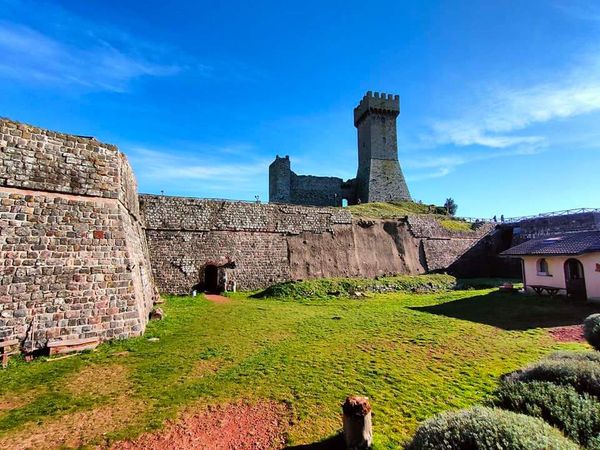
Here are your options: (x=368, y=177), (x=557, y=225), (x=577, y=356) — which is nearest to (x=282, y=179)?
(x=368, y=177)

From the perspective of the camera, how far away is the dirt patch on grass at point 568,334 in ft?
32.6

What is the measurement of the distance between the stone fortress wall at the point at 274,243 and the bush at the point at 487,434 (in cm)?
1662

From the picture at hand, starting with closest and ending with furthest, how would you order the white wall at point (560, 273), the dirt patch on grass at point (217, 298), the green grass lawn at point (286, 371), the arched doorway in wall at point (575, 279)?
1. the green grass lawn at point (286, 371)
2. the white wall at point (560, 273)
3. the arched doorway in wall at point (575, 279)
4. the dirt patch on grass at point (217, 298)

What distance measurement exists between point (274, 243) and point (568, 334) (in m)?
15.3

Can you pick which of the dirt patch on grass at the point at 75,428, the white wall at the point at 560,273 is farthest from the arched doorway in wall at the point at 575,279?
the dirt patch on grass at the point at 75,428

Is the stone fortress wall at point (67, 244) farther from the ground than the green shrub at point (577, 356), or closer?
farther from the ground

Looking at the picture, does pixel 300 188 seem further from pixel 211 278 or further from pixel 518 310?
pixel 518 310

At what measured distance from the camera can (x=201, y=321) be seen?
12.0 metres

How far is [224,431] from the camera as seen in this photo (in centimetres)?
502

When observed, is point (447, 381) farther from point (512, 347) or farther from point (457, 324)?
point (457, 324)

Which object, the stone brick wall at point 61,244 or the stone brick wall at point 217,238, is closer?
the stone brick wall at point 61,244

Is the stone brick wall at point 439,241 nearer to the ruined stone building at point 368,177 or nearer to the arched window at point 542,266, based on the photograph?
the arched window at point 542,266

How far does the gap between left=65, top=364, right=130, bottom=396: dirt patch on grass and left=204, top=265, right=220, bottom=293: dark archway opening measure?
11.9m

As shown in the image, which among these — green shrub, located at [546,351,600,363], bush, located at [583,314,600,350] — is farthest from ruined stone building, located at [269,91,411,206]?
green shrub, located at [546,351,600,363]
